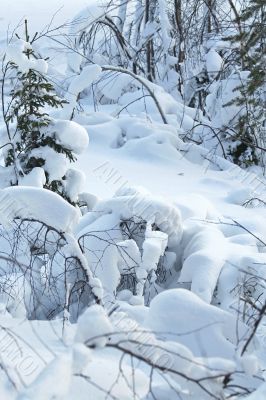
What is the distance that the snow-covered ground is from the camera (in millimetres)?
2100

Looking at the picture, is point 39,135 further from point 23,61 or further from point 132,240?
point 132,240

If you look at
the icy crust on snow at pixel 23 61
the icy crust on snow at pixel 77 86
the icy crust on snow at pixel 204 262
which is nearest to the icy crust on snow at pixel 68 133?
the icy crust on snow at pixel 23 61

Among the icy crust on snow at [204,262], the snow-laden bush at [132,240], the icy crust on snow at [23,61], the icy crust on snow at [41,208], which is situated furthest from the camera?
the icy crust on snow at [23,61]

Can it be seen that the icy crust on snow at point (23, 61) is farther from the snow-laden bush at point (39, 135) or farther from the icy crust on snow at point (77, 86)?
the icy crust on snow at point (77, 86)

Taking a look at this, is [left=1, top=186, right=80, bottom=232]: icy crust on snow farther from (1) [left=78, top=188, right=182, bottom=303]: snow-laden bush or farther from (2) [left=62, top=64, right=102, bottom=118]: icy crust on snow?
(2) [left=62, top=64, right=102, bottom=118]: icy crust on snow

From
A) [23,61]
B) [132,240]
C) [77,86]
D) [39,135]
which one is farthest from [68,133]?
[77,86]

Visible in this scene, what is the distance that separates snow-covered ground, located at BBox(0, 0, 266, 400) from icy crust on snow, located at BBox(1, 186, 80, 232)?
1 cm

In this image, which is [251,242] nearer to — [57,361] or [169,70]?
[57,361]

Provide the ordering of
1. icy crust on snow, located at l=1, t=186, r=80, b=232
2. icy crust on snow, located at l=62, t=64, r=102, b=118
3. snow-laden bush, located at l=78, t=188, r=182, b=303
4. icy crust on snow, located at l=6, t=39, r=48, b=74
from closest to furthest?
icy crust on snow, located at l=1, t=186, r=80, b=232, snow-laden bush, located at l=78, t=188, r=182, b=303, icy crust on snow, located at l=6, t=39, r=48, b=74, icy crust on snow, located at l=62, t=64, r=102, b=118

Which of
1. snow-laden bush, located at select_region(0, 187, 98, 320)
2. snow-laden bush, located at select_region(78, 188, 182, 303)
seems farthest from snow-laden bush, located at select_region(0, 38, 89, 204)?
snow-laden bush, located at select_region(0, 187, 98, 320)

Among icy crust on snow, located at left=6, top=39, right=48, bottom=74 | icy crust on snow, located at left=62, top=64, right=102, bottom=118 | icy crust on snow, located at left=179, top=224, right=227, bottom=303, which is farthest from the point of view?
icy crust on snow, located at left=62, top=64, right=102, bottom=118

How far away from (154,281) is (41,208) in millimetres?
1148

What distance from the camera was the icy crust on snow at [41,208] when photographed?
14.5 ft

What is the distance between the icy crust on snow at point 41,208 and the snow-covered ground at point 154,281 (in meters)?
0.01
